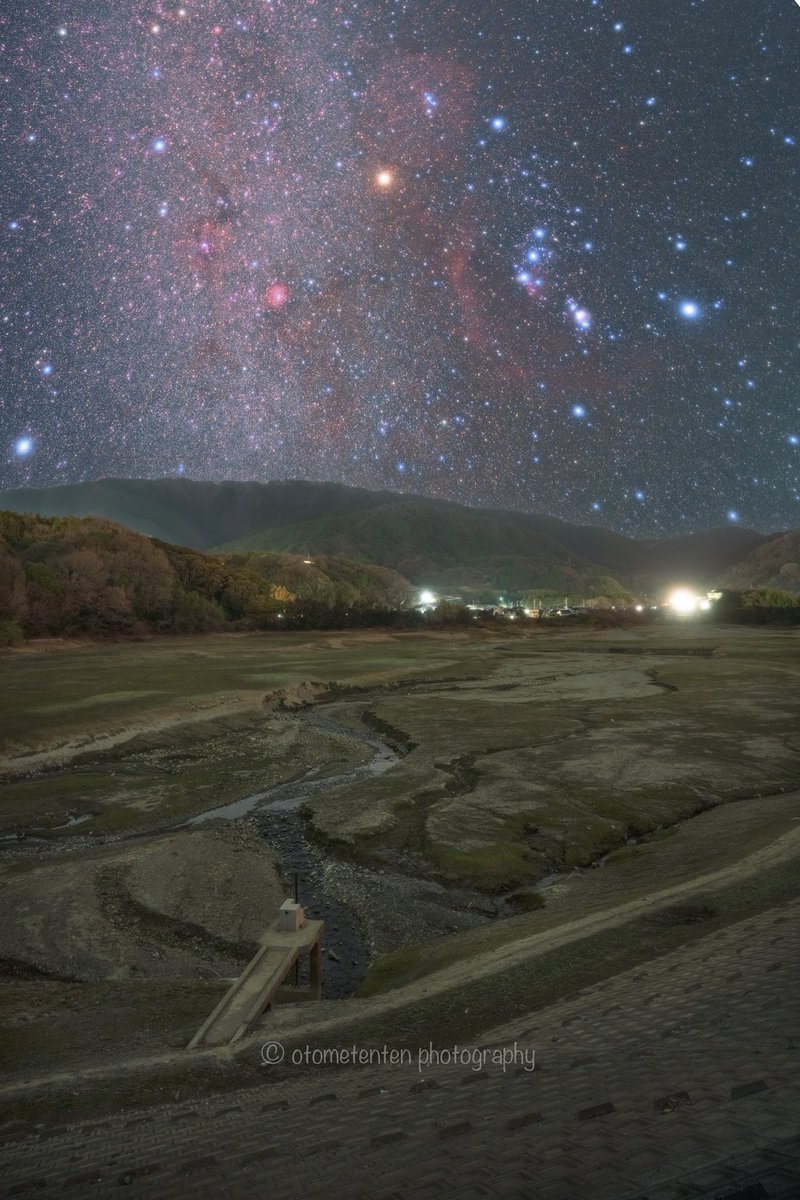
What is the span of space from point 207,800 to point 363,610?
106 m

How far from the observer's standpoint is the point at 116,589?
91312 mm

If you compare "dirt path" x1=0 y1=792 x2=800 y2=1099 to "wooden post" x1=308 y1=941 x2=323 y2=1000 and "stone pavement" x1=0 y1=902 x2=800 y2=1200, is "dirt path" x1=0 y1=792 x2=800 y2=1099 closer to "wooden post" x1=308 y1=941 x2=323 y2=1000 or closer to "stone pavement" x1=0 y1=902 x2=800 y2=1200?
"wooden post" x1=308 y1=941 x2=323 y2=1000

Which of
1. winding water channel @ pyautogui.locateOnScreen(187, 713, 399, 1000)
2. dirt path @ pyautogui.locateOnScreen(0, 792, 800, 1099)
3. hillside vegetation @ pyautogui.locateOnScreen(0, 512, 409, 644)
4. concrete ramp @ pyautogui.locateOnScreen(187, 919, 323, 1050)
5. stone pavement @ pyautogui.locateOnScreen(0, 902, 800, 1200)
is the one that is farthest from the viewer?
hillside vegetation @ pyautogui.locateOnScreen(0, 512, 409, 644)

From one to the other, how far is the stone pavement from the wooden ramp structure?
5.28ft

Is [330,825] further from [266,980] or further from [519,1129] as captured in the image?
[519,1129]

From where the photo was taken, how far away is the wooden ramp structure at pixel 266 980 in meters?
8.77

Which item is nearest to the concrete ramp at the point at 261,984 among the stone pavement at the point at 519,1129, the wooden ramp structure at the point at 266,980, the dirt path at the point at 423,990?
the wooden ramp structure at the point at 266,980

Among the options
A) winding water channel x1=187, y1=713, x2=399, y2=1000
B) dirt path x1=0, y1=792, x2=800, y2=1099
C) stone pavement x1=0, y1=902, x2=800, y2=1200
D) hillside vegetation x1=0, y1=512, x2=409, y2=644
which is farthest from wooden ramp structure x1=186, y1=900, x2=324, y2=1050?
hillside vegetation x1=0, y1=512, x2=409, y2=644

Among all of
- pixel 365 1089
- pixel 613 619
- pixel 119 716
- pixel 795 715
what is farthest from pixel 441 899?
pixel 613 619

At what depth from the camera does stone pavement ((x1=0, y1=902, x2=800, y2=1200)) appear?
4.21 meters

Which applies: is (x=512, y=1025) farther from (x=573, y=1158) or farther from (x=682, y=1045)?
(x=573, y=1158)

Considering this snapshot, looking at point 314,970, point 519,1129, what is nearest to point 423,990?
point 314,970

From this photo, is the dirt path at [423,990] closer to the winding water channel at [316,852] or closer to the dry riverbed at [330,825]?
the dry riverbed at [330,825]

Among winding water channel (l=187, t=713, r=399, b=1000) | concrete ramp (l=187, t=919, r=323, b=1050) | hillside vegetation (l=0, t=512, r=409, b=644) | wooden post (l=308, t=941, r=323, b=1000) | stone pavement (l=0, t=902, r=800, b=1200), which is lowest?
winding water channel (l=187, t=713, r=399, b=1000)
